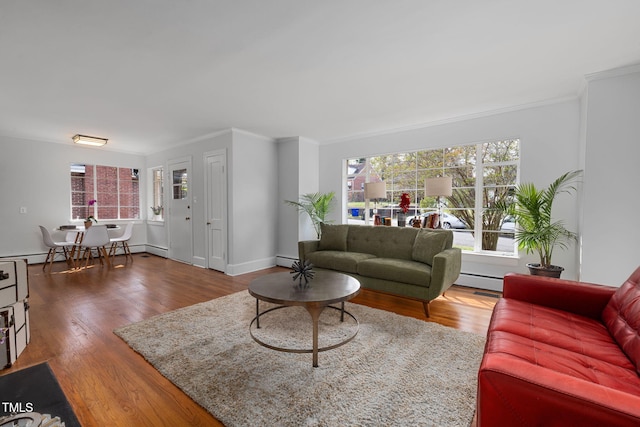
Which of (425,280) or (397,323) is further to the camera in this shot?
(425,280)

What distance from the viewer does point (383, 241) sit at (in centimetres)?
411

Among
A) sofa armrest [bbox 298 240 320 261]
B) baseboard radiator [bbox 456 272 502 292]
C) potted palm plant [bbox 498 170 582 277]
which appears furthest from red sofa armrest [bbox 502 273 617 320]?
sofa armrest [bbox 298 240 320 261]

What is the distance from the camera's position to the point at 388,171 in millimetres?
→ 5094

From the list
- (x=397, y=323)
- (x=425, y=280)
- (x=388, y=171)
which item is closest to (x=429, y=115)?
(x=388, y=171)

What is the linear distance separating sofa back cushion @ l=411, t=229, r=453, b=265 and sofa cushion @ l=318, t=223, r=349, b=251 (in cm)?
109

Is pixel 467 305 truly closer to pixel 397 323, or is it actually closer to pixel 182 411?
pixel 397 323

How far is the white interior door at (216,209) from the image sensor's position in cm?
499

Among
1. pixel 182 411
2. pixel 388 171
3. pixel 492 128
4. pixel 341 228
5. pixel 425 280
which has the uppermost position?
pixel 492 128

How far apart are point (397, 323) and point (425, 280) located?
1.80 ft

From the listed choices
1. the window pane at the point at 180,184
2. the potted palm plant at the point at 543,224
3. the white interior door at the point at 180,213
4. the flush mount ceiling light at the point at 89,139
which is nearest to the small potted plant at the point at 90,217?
the flush mount ceiling light at the point at 89,139

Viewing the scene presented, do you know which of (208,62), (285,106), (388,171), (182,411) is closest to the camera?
(182,411)

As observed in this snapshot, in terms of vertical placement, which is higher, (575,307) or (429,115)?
(429,115)

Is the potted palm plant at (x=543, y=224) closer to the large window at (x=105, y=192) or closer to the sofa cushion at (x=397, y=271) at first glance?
the sofa cushion at (x=397, y=271)

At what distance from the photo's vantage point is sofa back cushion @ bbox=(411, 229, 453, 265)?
137 inches
